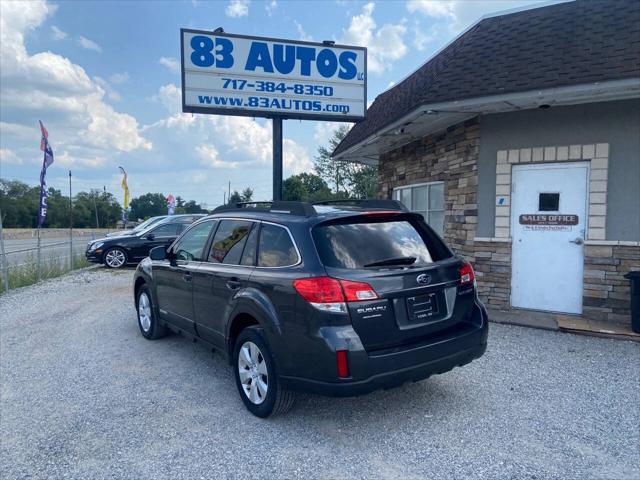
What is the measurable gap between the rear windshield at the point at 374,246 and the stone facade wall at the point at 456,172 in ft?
12.6

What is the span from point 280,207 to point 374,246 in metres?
0.99

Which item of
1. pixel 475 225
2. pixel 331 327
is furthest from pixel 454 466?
pixel 475 225

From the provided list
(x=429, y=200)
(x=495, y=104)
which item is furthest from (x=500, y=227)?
(x=429, y=200)

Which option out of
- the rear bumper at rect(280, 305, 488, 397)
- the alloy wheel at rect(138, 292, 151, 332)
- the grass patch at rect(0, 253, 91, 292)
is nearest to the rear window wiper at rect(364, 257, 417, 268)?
the rear bumper at rect(280, 305, 488, 397)

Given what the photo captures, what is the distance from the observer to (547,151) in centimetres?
641

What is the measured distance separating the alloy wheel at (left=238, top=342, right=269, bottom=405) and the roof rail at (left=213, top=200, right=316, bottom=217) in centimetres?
117

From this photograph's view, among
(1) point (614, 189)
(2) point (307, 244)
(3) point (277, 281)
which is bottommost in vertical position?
(3) point (277, 281)

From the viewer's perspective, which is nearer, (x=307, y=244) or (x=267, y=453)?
(x=267, y=453)

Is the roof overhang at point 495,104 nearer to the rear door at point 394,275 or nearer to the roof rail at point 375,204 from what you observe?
the roof rail at point 375,204

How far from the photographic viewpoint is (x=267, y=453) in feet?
10.0

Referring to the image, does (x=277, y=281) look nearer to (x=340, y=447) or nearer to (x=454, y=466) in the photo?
(x=340, y=447)

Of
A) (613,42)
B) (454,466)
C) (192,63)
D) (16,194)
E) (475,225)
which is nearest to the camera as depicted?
(454,466)

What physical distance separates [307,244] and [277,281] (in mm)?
380

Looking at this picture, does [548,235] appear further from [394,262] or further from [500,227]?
[394,262]
